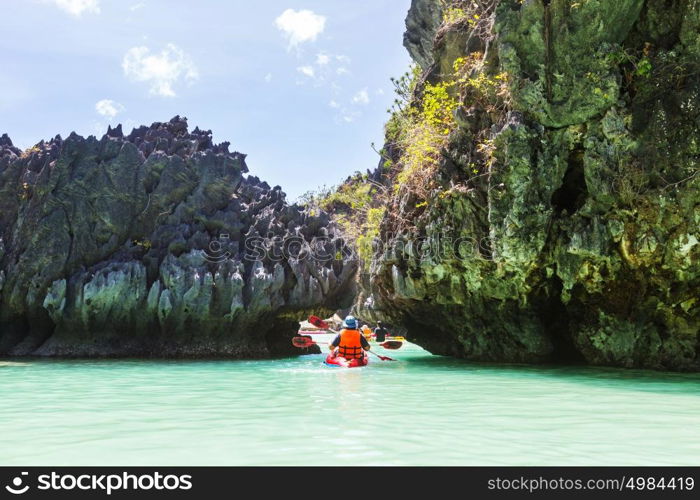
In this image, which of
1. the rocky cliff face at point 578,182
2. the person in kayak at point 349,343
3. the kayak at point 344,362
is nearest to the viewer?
the rocky cliff face at point 578,182

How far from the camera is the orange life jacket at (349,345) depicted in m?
13.3

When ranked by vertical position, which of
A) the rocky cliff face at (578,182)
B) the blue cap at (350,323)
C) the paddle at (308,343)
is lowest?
the paddle at (308,343)

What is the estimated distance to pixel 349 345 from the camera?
43.8 feet

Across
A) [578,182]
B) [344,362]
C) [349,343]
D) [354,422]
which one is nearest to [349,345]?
[349,343]

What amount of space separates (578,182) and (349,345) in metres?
7.02

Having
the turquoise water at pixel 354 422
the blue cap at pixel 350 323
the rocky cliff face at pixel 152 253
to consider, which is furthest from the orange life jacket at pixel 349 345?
the rocky cliff face at pixel 152 253

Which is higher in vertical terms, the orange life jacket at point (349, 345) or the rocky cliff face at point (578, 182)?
the rocky cliff face at point (578, 182)

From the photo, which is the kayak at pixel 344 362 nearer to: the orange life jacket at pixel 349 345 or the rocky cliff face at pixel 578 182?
the orange life jacket at pixel 349 345

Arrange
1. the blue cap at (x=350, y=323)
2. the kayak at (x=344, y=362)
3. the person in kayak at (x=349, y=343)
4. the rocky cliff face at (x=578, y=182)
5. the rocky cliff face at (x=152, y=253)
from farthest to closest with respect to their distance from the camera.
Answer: the rocky cliff face at (x=152, y=253)
the person in kayak at (x=349, y=343)
the blue cap at (x=350, y=323)
the kayak at (x=344, y=362)
the rocky cliff face at (x=578, y=182)

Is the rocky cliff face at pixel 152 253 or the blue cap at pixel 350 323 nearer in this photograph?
the blue cap at pixel 350 323

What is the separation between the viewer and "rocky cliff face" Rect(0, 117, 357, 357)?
1908 centimetres

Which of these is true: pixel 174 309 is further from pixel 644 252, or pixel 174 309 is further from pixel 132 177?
pixel 644 252

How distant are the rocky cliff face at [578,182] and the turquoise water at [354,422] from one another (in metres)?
2.83

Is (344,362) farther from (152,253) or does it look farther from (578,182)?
(152,253)
